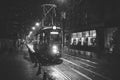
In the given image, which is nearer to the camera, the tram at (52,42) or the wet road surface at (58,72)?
the wet road surface at (58,72)

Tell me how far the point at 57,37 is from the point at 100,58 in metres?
7.71

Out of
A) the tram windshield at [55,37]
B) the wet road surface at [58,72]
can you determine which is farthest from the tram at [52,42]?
the wet road surface at [58,72]

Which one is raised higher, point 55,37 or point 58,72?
point 55,37

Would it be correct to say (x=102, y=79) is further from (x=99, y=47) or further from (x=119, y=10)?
(x=99, y=47)

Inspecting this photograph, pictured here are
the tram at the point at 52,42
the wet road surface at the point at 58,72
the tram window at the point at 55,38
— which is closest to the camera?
the wet road surface at the point at 58,72

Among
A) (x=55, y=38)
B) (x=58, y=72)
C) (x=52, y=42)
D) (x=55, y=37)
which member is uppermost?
(x=55, y=37)

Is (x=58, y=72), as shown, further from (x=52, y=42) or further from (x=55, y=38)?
(x=55, y=38)

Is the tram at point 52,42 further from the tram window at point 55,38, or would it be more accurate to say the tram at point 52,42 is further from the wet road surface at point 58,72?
the wet road surface at point 58,72

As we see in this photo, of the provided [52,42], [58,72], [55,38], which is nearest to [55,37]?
[55,38]

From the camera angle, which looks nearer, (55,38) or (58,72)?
(58,72)

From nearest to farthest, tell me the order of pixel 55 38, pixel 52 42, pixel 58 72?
pixel 58 72 → pixel 52 42 → pixel 55 38

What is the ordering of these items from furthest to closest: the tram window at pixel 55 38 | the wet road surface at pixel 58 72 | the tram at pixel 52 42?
the tram window at pixel 55 38 < the tram at pixel 52 42 < the wet road surface at pixel 58 72

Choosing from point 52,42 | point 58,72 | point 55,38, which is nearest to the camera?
point 58,72

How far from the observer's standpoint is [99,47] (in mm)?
32031
